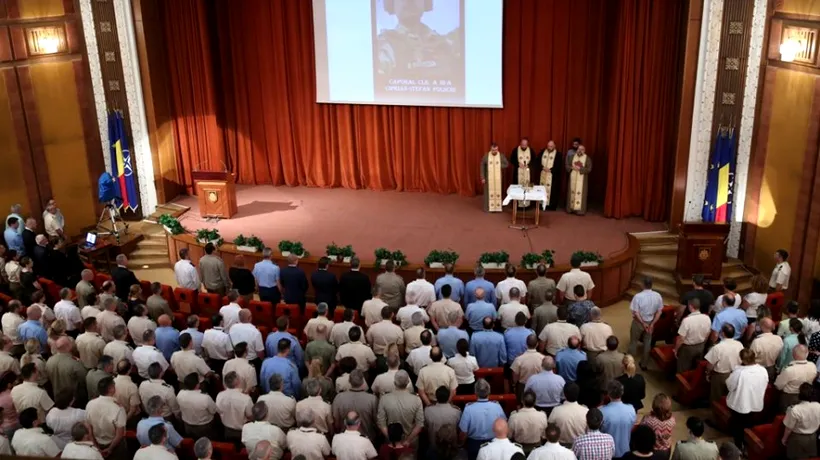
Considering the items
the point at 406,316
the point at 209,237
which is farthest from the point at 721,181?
the point at 209,237

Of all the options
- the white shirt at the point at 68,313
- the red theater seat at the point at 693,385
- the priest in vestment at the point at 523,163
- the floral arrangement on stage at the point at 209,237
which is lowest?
the red theater seat at the point at 693,385

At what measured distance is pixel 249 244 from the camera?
11898 millimetres

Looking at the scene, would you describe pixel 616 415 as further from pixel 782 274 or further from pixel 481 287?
pixel 782 274

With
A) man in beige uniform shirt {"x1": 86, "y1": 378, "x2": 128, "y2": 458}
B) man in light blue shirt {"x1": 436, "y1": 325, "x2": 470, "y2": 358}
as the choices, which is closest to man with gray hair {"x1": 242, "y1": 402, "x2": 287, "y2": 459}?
man in beige uniform shirt {"x1": 86, "y1": 378, "x2": 128, "y2": 458}

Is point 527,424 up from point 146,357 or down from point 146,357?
down

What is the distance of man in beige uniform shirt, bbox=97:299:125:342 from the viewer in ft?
27.1

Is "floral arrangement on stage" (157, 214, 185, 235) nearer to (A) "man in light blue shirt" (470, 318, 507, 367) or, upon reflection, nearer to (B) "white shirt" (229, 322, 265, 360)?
(B) "white shirt" (229, 322, 265, 360)

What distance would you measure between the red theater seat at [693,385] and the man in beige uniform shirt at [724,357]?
0.71 ft

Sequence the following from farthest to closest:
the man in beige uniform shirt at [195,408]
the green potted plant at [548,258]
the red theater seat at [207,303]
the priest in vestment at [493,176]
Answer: the priest in vestment at [493,176]
the green potted plant at [548,258]
the red theater seat at [207,303]
the man in beige uniform shirt at [195,408]

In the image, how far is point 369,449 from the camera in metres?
5.92

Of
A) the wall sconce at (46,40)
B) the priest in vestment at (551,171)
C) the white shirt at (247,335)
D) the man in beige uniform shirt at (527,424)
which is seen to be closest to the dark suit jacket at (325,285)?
the white shirt at (247,335)

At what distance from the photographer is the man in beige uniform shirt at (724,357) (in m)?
7.57

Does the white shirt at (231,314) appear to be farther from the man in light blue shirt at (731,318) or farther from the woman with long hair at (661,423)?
the man in light blue shirt at (731,318)

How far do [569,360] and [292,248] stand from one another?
5480 mm
